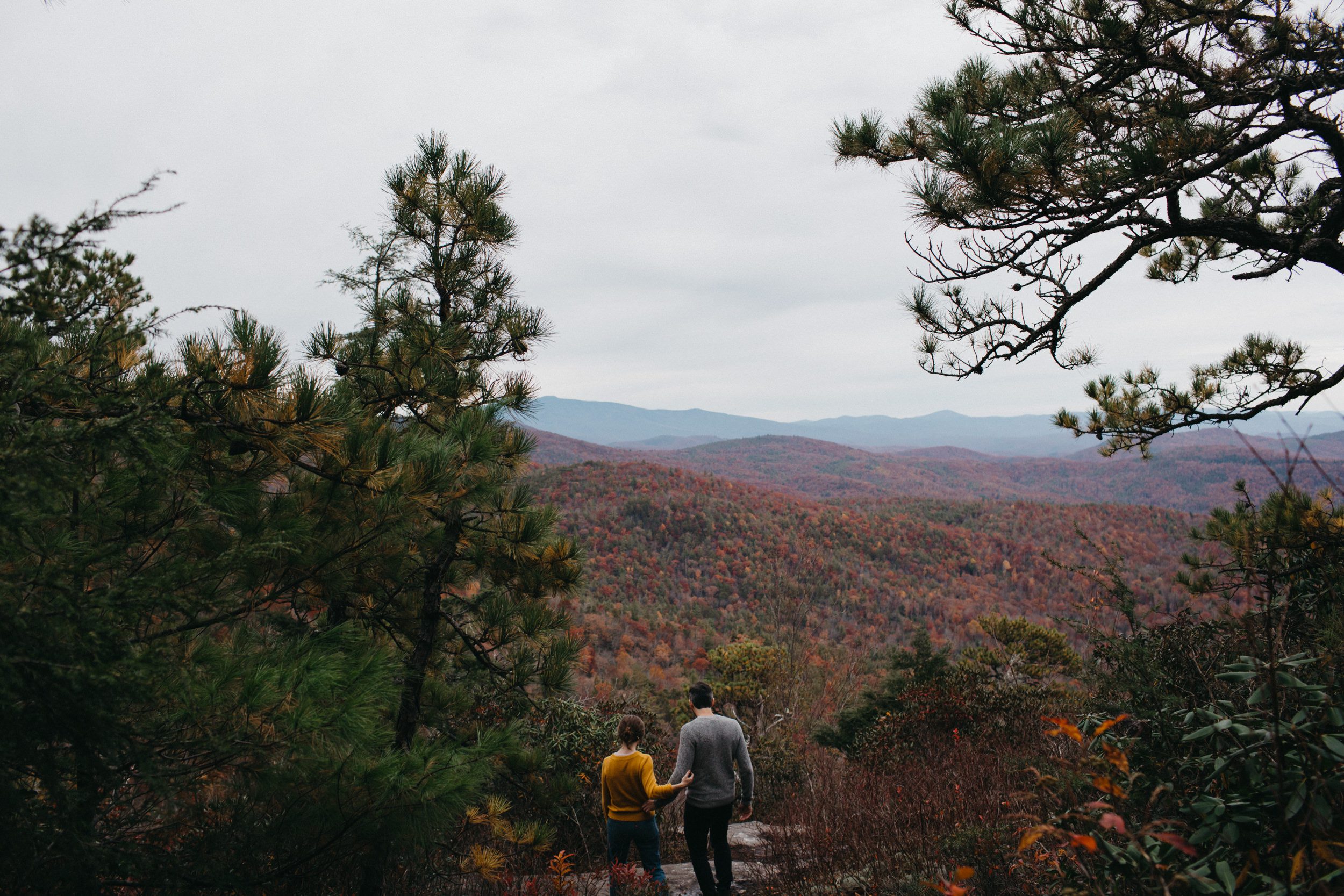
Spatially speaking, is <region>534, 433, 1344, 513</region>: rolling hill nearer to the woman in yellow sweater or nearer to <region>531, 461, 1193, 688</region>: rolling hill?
<region>531, 461, 1193, 688</region>: rolling hill

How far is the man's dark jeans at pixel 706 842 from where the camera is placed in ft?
13.5

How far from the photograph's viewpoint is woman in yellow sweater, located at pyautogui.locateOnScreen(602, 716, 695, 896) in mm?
4090

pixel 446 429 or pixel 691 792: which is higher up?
pixel 446 429

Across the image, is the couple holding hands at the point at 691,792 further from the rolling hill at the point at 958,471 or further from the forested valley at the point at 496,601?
the rolling hill at the point at 958,471

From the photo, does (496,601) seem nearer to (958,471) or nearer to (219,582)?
(219,582)

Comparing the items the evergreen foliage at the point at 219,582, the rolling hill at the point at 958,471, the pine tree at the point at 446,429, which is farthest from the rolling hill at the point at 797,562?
the rolling hill at the point at 958,471

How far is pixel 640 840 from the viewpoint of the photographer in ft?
13.5

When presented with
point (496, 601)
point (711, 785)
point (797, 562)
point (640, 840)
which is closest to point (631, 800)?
point (640, 840)

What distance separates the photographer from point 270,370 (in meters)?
2.67

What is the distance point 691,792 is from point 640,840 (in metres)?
0.45

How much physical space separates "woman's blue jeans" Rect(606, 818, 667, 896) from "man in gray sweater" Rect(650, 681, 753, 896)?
223 mm

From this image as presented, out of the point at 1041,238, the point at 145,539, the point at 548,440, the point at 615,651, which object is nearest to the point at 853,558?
the point at 615,651

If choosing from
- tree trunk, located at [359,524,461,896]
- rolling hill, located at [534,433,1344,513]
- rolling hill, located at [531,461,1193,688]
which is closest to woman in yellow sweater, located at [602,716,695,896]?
tree trunk, located at [359,524,461,896]

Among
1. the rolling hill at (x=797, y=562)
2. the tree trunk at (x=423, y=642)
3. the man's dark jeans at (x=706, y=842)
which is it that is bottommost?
the rolling hill at (x=797, y=562)
